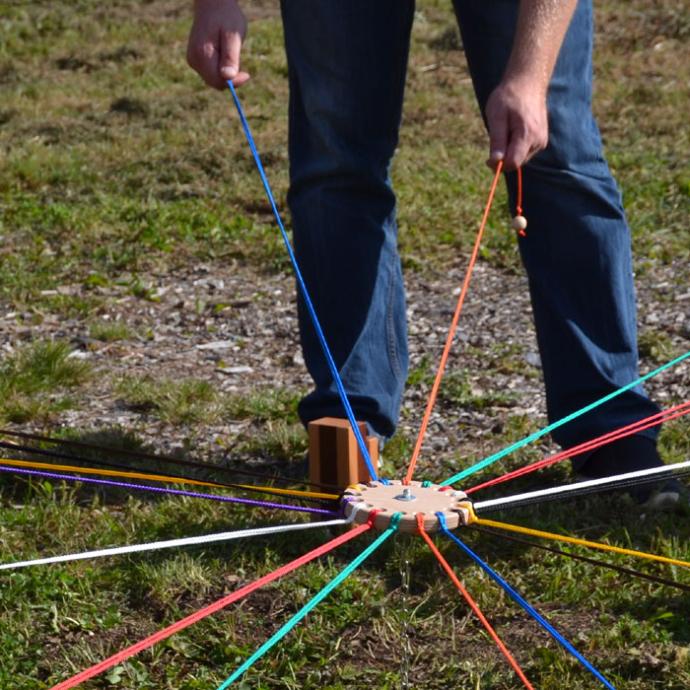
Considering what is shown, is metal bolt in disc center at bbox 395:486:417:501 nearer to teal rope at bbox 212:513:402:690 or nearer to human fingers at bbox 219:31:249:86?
teal rope at bbox 212:513:402:690

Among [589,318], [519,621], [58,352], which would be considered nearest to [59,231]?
[58,352]

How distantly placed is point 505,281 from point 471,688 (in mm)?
2679

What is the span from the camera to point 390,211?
3080 millimetres

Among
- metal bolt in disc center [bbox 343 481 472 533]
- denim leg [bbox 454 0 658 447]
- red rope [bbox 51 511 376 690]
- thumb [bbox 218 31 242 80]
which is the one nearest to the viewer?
red rope [bbox 51 511 376 690]

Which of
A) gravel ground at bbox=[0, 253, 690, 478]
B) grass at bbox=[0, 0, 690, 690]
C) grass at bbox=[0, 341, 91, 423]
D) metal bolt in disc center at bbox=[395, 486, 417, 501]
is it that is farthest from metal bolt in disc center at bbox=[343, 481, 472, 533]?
grass at bbox=[0, 341, 91, 423]

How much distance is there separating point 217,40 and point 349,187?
1.63ft

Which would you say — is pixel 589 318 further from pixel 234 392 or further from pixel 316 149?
pixel 234 392

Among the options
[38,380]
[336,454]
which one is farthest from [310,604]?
[38,380]

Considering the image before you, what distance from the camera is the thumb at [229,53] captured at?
8.57 ft

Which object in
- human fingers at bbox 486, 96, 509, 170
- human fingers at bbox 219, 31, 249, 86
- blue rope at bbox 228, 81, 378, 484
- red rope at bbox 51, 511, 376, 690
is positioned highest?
human fingers at bbox 219, 31, 249, 86

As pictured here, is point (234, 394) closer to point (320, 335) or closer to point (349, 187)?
point (349, 187)

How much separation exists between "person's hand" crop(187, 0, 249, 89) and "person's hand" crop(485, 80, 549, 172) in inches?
23.9

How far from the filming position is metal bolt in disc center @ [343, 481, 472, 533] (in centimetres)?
176

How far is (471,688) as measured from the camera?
2.24 metres
